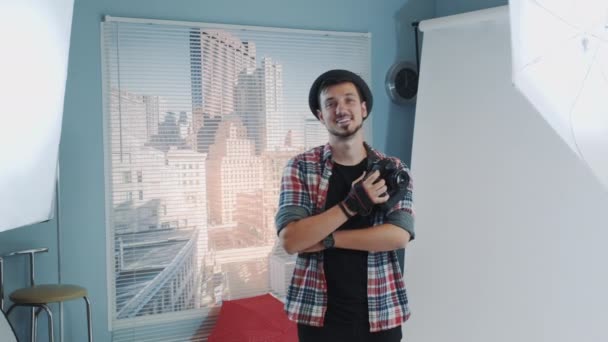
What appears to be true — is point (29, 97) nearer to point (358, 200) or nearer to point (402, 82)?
point (358, 200)

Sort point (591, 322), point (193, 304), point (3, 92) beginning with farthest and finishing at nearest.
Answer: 1. point (193, 304)
2. point (591, 322)
3. point (3, 92)

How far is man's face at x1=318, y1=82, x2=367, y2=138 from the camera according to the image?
171cm

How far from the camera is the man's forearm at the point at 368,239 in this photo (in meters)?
1.67

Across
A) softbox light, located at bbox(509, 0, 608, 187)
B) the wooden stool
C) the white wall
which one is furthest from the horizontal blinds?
softbox light, located at bbox(509, 0, 608, 187)

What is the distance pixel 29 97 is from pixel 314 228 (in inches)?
30.2

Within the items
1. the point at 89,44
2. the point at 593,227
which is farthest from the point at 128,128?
the point at 593,227

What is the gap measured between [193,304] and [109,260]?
504 mm

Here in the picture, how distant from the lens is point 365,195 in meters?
1.64

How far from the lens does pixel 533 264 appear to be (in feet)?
9.35

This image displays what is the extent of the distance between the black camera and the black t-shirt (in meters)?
0.06

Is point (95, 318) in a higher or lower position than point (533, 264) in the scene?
lower

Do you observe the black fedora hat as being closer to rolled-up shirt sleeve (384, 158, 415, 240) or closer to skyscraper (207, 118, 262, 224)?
rolled-up shirt sleeve (384, 158, 415, 240)

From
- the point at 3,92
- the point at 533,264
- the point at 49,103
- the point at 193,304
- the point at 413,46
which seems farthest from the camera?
the point at 413,46

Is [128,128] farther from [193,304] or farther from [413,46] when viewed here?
[413,46]
